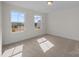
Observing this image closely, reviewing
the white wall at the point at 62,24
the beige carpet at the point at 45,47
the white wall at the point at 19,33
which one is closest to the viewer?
the white wall at the point at 19,33

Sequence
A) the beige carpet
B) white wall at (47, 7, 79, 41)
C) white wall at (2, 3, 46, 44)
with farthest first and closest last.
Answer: white wall at (47, 7, 79, 41) < the beige carpet < white wall at (2, 3, 46, 44)

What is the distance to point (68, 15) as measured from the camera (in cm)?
252

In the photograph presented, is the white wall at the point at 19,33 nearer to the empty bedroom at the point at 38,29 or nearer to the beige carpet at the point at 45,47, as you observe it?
the empty bedroom at the point at 38,29

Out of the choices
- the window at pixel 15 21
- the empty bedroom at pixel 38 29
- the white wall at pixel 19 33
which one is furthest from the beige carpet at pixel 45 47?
the window at pixel 15 21

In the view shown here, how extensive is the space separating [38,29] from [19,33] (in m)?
0.52

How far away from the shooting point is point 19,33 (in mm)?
2115

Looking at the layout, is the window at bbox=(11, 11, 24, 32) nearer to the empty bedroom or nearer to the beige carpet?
the empty bedroom

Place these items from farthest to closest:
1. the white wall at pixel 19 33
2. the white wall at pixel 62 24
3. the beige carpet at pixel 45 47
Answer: the white wall at pixel 62 24
the beige carpet at pixel 45 47
the white wall at pixel 19 33

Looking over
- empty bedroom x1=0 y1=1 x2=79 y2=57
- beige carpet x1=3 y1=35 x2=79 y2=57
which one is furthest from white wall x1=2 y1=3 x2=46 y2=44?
beige carpet x1=3 y1=35 x2=79 y2=57

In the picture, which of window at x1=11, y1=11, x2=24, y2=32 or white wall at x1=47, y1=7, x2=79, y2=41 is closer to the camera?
window at x1=11, y1=11, x2=24, y2=32

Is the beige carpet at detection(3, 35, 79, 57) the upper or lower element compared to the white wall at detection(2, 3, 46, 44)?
lower

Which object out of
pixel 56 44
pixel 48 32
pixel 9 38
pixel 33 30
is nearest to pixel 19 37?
pixel 9 38

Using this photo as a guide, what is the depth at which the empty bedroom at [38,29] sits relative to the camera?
202cm

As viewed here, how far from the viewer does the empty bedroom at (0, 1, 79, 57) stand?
2018 mm
